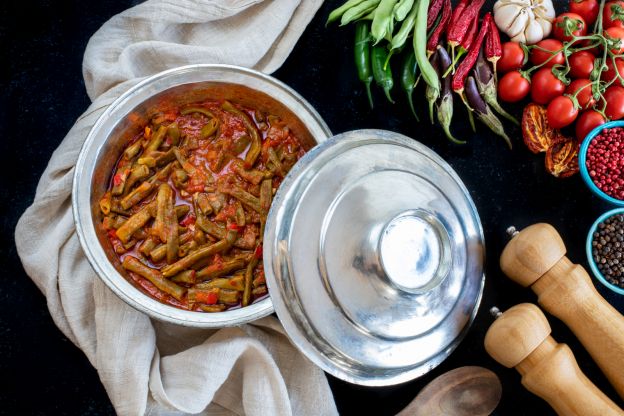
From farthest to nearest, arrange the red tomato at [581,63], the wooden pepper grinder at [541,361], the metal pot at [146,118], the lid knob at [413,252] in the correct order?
the red tomato at [581,63], the wooden pepper grinder at [541,361], the metal pot at [146,118], the lid knob at [413,252]

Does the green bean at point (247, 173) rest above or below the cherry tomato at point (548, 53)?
below

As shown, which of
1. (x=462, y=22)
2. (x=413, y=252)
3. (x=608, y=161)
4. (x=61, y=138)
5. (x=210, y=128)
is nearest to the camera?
(x=413, y=252)

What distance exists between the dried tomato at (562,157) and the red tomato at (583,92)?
176 millimetres

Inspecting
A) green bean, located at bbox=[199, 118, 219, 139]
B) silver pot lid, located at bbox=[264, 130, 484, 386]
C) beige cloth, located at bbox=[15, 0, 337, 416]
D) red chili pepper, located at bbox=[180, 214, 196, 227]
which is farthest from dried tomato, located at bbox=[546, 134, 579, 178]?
red chili pepper, located at bbox=[180, 214, 196, 227]

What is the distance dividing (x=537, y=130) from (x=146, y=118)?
1.72m

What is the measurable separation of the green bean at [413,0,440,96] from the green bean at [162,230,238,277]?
1.10m

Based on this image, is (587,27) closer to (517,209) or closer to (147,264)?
(517,209)

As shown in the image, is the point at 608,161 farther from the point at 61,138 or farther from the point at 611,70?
the point at 61,138

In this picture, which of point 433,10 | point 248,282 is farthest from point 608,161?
point 248,282

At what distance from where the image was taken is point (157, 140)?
2787 millimetres

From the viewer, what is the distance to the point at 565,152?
3.11m

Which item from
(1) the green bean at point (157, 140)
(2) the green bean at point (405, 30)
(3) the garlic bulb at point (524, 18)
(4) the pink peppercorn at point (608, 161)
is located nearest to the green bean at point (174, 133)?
(1) the green bean at point (157, 140)

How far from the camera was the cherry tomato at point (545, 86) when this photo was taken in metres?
3.03

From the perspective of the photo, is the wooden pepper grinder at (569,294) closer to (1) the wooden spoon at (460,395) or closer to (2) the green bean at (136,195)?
(1) the wooden spoon at (460,395)
